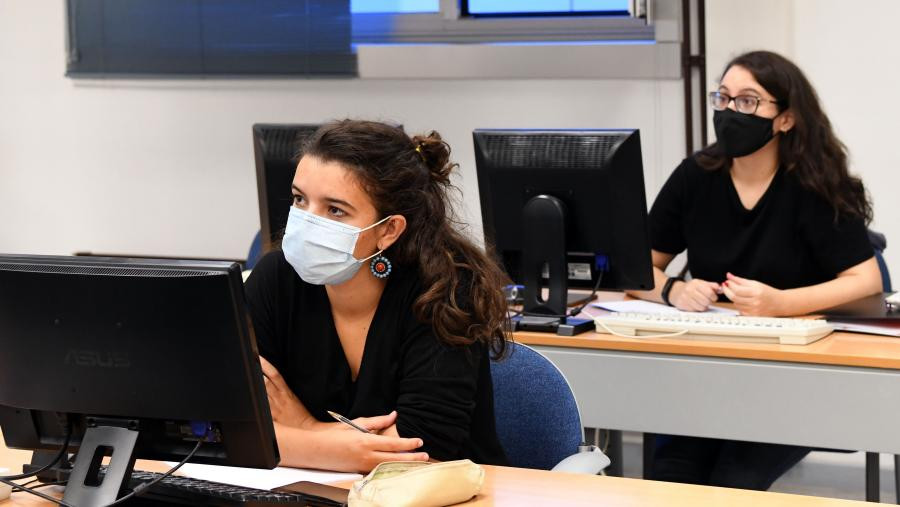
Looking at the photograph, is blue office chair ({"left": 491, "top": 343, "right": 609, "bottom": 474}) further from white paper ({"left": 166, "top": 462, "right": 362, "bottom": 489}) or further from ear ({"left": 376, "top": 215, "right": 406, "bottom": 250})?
white paper ({"left": 166, "top": 462, "right": 362, "bottom": 489})

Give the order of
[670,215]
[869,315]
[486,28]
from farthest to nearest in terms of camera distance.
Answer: [486,28], [670,215], [869,315]

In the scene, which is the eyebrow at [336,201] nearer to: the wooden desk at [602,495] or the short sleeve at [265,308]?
the short sleeve at [265,308]

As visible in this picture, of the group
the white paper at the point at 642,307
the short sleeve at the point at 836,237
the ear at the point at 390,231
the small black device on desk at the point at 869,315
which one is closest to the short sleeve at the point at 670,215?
the white paper at the point at 642,307

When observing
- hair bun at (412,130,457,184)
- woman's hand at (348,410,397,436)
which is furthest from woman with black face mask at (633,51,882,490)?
woman's hand at (348,410,397,436)

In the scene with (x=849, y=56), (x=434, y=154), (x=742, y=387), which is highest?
(x=849, y=56)

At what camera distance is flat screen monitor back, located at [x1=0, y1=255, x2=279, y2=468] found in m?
1.34

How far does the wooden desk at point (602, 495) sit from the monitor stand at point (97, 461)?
126 mm

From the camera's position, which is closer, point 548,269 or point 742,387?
point 742,387

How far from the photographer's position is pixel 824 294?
2.78 meters

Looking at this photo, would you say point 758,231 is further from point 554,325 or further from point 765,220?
point 554,325

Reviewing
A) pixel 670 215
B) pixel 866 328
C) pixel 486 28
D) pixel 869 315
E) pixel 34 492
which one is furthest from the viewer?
pixel 486 28

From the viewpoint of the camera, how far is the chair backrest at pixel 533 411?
1.93 meters

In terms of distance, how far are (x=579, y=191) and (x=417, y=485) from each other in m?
1.33

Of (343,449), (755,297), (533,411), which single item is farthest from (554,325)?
(343,449)
